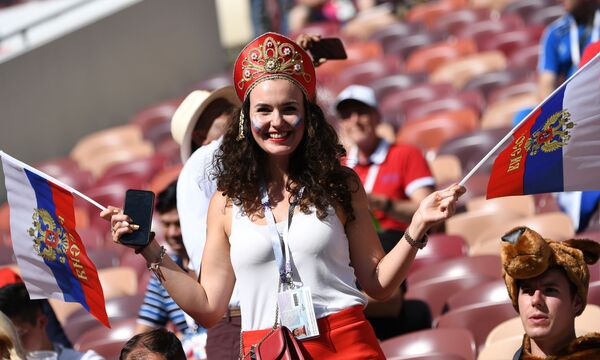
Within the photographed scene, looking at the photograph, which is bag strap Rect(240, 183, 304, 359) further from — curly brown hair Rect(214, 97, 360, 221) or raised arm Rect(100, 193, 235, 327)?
raised arm Rect(100, 193, 235, 327)

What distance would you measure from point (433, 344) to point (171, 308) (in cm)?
112

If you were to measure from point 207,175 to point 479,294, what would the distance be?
1710mm

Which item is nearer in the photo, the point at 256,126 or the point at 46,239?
the point at 256,126

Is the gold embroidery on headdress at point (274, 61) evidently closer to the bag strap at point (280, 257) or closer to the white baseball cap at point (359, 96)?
the bag strap at point (280, 257)

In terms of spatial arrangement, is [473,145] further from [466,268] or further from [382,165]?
[466,268]

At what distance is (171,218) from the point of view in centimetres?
542

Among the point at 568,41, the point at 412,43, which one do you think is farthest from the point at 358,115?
the point at 412,43

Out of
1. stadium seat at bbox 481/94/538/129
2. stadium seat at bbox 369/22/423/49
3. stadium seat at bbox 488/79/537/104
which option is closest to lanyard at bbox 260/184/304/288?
stadium seat at bbox 481/94/538/129

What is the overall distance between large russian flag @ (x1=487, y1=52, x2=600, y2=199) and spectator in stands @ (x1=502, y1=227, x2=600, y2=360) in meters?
0.16

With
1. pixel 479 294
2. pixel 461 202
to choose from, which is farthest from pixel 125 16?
pixel 479 294

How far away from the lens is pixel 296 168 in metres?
3.63

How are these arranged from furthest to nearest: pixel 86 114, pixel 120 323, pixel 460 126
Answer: pixel 86 114, pixel 460 126, pixel 120 323

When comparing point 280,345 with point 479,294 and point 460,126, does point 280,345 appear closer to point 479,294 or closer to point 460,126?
point 479,294

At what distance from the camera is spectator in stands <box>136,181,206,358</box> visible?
5156 millimetres
